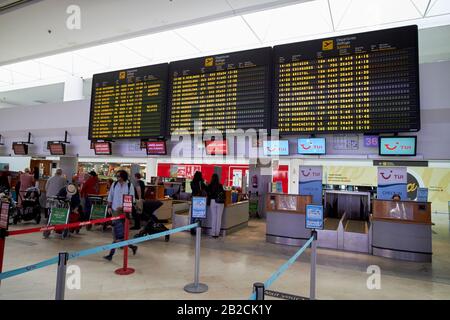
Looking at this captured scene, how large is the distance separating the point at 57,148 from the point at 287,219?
6878 mm

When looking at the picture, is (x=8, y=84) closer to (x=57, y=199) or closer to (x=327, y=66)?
(x=57, y=199)

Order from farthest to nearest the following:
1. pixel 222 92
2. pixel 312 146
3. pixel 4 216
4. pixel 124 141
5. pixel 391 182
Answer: pixel 124 141 → pixel 391 182 → pixel 222 92 → pixel 312 146 → pixel 4 216

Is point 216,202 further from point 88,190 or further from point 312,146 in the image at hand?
point 88,190

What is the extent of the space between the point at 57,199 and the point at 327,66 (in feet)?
24.4

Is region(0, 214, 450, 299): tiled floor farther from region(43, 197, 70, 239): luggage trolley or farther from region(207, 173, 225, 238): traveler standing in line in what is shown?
region(207, 173, 225, 238): traveler standing in line

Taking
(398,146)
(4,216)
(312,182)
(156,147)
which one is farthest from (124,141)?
(398,146)

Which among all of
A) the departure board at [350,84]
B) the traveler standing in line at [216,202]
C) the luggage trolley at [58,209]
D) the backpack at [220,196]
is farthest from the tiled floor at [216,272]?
the departure board at [350,84]

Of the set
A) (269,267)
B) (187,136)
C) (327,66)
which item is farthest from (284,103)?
(269,267)

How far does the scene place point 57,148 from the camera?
334 inches

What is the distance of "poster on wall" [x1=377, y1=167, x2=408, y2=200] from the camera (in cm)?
718

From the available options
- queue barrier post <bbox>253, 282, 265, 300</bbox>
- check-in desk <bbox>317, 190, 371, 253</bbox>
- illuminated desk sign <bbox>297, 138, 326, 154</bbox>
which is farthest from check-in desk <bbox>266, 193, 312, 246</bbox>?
queue barrier post <bbox>253, 282, 265, 300</bbox>

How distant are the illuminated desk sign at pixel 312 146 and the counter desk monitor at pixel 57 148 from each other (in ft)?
22.3

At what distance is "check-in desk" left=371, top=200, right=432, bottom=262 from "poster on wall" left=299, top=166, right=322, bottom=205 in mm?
1561

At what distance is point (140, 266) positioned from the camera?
15.5 feet
